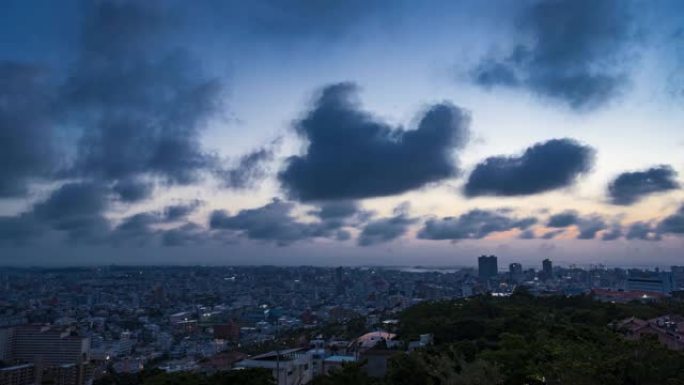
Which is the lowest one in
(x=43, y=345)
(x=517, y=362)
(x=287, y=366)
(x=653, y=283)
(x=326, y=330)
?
(x=43, y=345)

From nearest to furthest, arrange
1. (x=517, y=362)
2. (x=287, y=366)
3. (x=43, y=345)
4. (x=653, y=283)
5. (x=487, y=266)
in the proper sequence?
(x=517, y=362)
(x=287, y=366)
(x=43, y=345)
(x=653, y=283)
(x=487, y=266)

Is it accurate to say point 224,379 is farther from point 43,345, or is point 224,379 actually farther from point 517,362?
point 43,345

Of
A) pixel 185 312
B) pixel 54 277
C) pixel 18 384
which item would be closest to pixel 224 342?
pixel 18 384

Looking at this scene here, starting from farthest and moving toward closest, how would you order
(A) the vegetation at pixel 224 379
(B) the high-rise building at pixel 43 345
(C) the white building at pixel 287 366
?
(B) the high-rise building at pixel 43 345 → (C) the white building at pixel 287 366 → (A) the vegetation at pixel 224 379

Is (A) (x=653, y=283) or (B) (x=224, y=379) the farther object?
(A) (x=653, y=283)

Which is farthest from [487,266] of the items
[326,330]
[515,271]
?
[326,330]

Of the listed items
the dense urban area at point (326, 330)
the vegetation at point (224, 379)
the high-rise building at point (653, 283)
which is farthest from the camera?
the high-rise building at point (653, 283)

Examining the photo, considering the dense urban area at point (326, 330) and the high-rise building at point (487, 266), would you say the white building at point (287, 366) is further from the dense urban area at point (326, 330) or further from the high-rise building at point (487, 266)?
the high-rise building at point (487, 266)

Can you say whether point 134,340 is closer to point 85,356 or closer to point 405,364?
point 85,356

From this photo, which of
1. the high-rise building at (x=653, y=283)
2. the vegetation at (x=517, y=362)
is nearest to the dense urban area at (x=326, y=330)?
the vegetation at (x=517, y=362)
